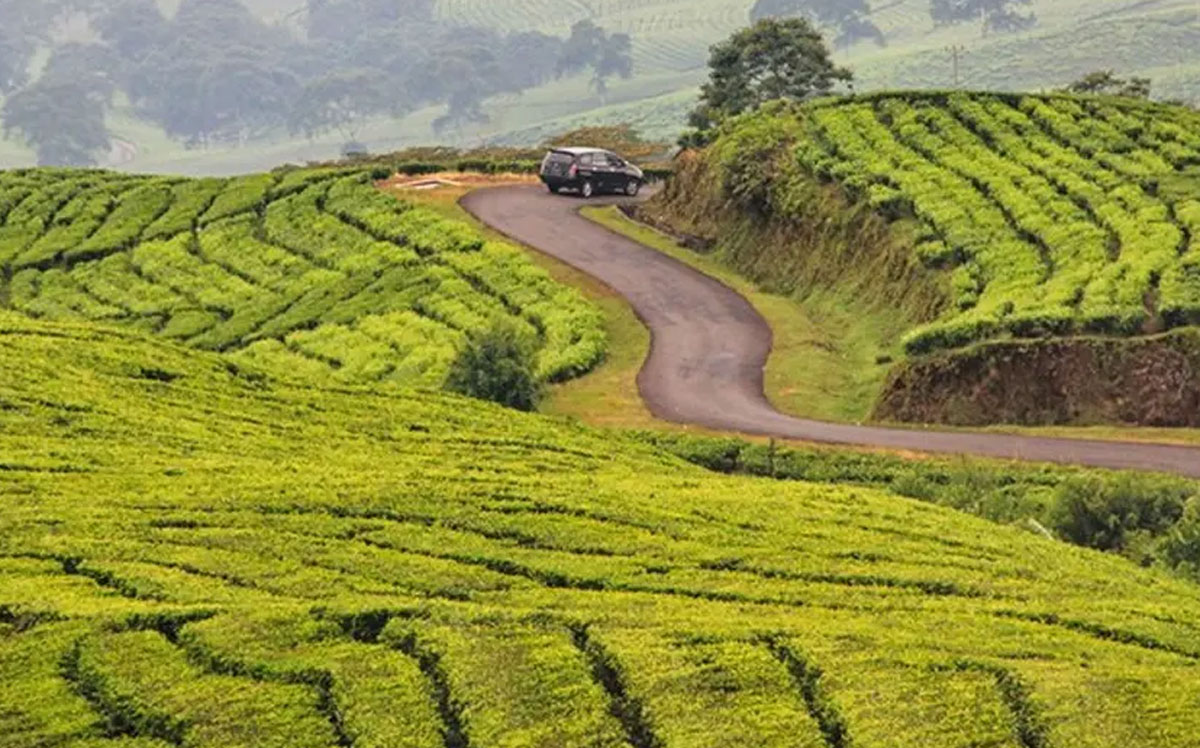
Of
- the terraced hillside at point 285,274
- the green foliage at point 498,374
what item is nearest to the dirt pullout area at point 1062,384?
the green foliage at point 498,374

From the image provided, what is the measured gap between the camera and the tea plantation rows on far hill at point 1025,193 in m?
38.1

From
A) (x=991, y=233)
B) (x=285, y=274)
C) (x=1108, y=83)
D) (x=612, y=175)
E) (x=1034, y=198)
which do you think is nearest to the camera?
(x=991, y=233)

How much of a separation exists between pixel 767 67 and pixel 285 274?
41004mm

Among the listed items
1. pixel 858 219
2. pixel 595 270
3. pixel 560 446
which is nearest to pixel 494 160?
pixel 595 270

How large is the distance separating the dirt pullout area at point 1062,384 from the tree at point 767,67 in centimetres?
4793

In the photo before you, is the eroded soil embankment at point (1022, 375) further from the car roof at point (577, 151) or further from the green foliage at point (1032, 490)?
the car roof at point (577, 151)

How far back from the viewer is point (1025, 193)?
47.5 m

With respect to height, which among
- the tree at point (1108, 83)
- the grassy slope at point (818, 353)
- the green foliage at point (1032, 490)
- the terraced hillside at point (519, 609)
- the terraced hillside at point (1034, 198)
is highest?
the tree at point (1108, 83)

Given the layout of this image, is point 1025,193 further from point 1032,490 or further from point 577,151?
point 577,151

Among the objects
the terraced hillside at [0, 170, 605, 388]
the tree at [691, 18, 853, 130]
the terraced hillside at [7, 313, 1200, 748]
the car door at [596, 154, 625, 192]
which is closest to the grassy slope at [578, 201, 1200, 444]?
the terraced hillside at [0, 170, 605, 388]

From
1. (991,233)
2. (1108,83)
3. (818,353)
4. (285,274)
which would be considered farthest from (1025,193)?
(1108,83)

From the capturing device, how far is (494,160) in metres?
72.2

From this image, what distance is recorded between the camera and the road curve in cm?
3347

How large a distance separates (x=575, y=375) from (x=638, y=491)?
17646 millimetres
